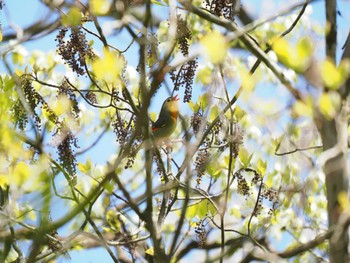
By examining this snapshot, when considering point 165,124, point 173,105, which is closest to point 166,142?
point 173,105

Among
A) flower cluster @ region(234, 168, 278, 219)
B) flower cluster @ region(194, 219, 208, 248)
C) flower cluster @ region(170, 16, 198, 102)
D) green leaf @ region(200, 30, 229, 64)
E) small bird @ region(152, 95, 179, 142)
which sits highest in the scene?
small bird @ region(152, 95, 179, 142)

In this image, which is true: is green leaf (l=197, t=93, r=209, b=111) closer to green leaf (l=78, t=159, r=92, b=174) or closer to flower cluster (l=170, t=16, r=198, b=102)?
flower cluster (l=170, t=16, r=198, b=102)

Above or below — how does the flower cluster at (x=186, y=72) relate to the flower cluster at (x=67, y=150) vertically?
above

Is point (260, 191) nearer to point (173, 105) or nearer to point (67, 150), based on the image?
point (173, 105)

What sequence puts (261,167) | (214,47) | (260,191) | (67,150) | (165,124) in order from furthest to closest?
(165,124)
(261,167)
(260,191)
(67,150)
(214,47)

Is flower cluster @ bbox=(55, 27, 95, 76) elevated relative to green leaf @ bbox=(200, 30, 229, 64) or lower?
elevated

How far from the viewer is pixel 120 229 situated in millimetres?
4473

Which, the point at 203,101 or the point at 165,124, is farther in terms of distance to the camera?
the point at 165,124

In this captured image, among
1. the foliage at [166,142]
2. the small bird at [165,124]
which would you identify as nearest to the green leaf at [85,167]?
the foliage at [166,142]

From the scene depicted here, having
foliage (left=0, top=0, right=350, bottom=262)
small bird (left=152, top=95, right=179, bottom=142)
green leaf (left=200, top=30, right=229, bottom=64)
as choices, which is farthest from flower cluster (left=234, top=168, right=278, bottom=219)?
green leaf (left=200, top=30, right=229, bottom=64)

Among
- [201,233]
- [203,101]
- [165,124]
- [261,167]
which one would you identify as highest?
[165,124]

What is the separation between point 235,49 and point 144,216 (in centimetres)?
572

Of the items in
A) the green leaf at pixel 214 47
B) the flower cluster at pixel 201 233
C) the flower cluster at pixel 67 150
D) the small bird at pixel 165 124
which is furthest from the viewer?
the small bird at pixel 165 124

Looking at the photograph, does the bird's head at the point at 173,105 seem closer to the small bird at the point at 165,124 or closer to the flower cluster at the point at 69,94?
the small bird at the point at 165,124
